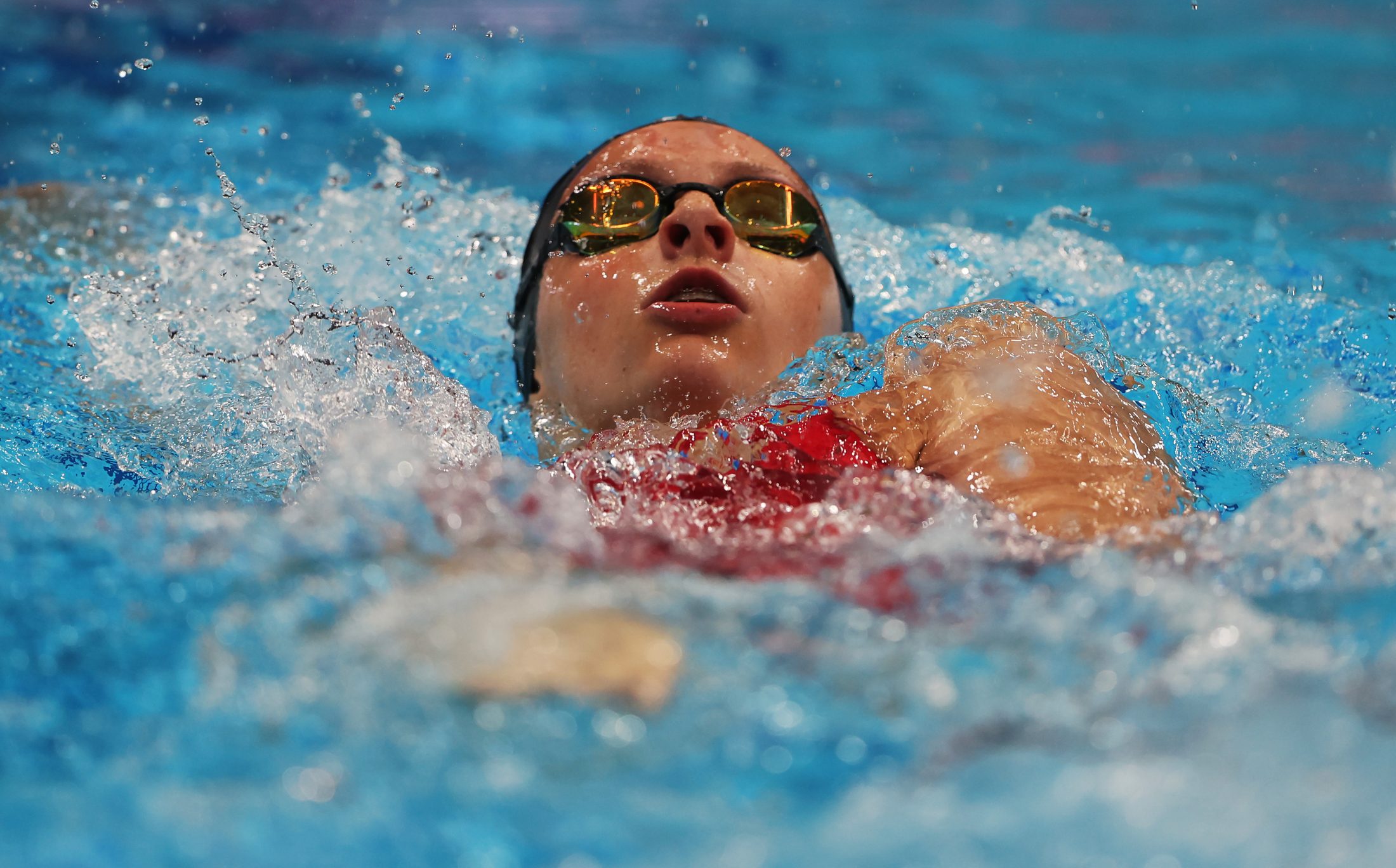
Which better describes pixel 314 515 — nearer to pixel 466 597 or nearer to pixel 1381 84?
pixel 466 597

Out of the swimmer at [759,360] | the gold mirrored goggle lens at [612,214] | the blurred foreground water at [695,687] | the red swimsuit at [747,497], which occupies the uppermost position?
the gold mirrored goggle lens at [612,214]

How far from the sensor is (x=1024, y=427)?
5.07 feet

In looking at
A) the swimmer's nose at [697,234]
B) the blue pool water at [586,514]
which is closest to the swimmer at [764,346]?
the swimmer's nose at [697,234]

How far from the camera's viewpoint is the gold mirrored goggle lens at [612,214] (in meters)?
1.85

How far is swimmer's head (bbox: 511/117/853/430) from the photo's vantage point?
1732mm

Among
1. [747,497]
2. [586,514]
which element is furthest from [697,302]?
[586,514]

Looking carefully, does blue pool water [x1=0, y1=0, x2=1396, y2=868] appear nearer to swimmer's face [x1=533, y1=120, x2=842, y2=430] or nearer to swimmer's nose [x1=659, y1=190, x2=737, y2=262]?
swimmer's face [x1=533, y1=120, x2=842, y2=430]

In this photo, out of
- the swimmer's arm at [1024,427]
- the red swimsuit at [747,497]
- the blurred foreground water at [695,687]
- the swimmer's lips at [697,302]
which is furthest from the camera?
the swimmer's lips at [697,302]

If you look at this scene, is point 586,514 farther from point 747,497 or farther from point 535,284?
point 535,284

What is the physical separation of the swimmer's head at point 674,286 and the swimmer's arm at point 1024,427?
7.7 inches

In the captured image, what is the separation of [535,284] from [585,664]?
1.30 meters

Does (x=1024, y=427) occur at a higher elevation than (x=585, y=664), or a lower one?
higher

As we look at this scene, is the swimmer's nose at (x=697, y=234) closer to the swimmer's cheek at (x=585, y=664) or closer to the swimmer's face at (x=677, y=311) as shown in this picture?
the swimmer's face at (x=677, y=311)

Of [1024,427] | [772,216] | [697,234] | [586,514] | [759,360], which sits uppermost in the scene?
[772,216]
